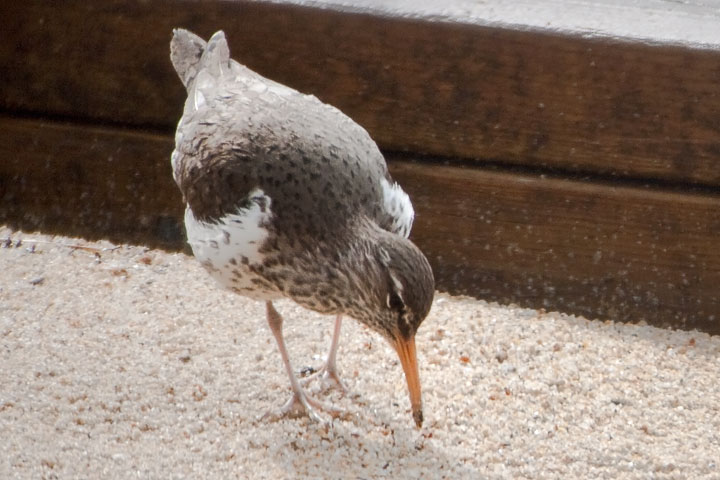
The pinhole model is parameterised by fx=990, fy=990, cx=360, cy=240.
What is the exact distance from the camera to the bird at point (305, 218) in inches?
114

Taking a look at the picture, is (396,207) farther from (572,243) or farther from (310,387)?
(572,243)

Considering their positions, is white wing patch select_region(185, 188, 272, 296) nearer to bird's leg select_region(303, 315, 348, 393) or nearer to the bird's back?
the bird's back

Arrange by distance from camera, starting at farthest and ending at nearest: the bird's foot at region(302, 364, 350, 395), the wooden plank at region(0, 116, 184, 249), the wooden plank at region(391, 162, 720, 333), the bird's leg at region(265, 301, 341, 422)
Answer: the wooden plank at region(0, 116, 184, 249) < the wooden plank at region(391, 162, 720, 333) < the bird's foot at region(302, 364, 350, 395) < the bird's leg at region(265, 301, 341, 422)

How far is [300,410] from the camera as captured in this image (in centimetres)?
327

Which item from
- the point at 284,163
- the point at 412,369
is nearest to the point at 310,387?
the point at 412,369

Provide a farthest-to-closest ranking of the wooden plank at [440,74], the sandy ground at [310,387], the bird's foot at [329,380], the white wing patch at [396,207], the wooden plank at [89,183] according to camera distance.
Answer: the wooden plank at [89,183] → the wooden plank at [440,74] → the bird's foot at [329,380] → the white wing patch at [396,207] → the sandy ground at [310,387]

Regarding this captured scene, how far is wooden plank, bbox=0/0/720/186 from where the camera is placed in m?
3.66

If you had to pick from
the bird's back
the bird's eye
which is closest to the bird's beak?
the bird's eye

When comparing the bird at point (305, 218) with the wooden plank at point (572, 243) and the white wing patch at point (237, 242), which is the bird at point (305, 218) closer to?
the white wing patch at point (237, 242)

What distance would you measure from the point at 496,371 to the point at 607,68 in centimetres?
119

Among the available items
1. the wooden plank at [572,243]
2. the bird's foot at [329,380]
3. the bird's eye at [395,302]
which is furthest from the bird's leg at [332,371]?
the wooden plank at [572,243]

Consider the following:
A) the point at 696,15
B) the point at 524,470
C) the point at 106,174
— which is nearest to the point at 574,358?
the point at 524,470

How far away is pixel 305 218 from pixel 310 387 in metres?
0.78

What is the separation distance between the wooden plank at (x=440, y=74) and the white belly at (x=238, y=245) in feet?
3.34
